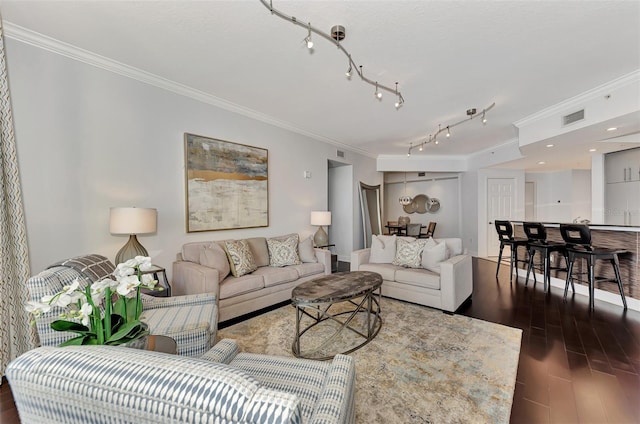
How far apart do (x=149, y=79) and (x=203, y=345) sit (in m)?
2.91

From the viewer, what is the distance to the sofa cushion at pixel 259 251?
3729mm

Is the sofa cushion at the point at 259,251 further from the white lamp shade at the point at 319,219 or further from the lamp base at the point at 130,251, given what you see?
the lamp base at the point at 130,251

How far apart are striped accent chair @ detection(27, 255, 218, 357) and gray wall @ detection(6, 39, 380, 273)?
82 centimetres

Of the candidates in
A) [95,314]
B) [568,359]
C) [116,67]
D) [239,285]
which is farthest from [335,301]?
[116,67]

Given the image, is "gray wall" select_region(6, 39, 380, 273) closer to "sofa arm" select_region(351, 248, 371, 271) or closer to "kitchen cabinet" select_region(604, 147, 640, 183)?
"sofa arm" select_region(351, 248, 371, 271)

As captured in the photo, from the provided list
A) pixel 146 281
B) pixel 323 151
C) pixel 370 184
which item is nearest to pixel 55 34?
pixel 146 281

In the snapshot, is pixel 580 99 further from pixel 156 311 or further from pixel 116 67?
pixel 116 67

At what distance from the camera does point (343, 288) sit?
255 cm

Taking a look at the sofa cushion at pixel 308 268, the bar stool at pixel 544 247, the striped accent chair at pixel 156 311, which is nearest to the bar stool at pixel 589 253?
the bar stool at pixel 544 247

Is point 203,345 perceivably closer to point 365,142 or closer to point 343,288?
point 343,288

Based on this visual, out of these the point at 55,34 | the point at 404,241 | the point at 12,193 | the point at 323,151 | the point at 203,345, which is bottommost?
the point at 203,345

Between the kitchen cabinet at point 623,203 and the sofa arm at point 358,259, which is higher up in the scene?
the kitchen cabinet at point 623,203

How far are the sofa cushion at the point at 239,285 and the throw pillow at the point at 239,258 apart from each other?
0.08 metres

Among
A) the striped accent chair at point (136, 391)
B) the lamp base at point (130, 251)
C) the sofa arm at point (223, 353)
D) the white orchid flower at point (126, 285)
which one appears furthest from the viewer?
the lamp base at point (130, 251)
